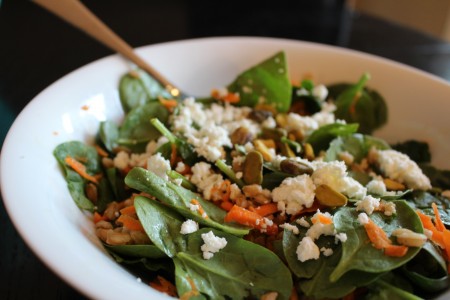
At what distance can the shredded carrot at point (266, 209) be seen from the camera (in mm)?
1299

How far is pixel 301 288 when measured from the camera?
1.13 metres

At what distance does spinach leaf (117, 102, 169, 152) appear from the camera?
1.61 meters

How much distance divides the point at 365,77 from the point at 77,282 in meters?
1.36

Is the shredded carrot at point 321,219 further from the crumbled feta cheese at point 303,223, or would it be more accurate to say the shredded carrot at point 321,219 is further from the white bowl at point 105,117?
the white bowl at point 105,117

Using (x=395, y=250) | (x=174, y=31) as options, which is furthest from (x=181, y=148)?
(x=174, y=31)

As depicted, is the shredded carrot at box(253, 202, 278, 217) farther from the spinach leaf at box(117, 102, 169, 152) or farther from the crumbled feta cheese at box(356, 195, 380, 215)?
the spinach leaf at box(117, 102, 169, 152)

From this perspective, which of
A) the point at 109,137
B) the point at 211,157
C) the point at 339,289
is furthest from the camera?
the point at 109,137

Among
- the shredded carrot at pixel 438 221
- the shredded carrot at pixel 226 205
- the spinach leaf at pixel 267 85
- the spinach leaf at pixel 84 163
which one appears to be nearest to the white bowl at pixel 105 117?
the spinach leaf at pixel 84 163

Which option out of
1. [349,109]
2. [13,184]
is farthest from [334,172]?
[13,184]

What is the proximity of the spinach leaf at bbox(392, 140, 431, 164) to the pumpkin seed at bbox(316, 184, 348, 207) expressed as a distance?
61cm

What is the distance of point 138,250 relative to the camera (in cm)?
117

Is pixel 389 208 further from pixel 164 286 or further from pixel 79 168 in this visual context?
pixel 79 168

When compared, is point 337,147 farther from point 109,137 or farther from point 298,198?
point 109,137

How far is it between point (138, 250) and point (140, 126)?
599mm
